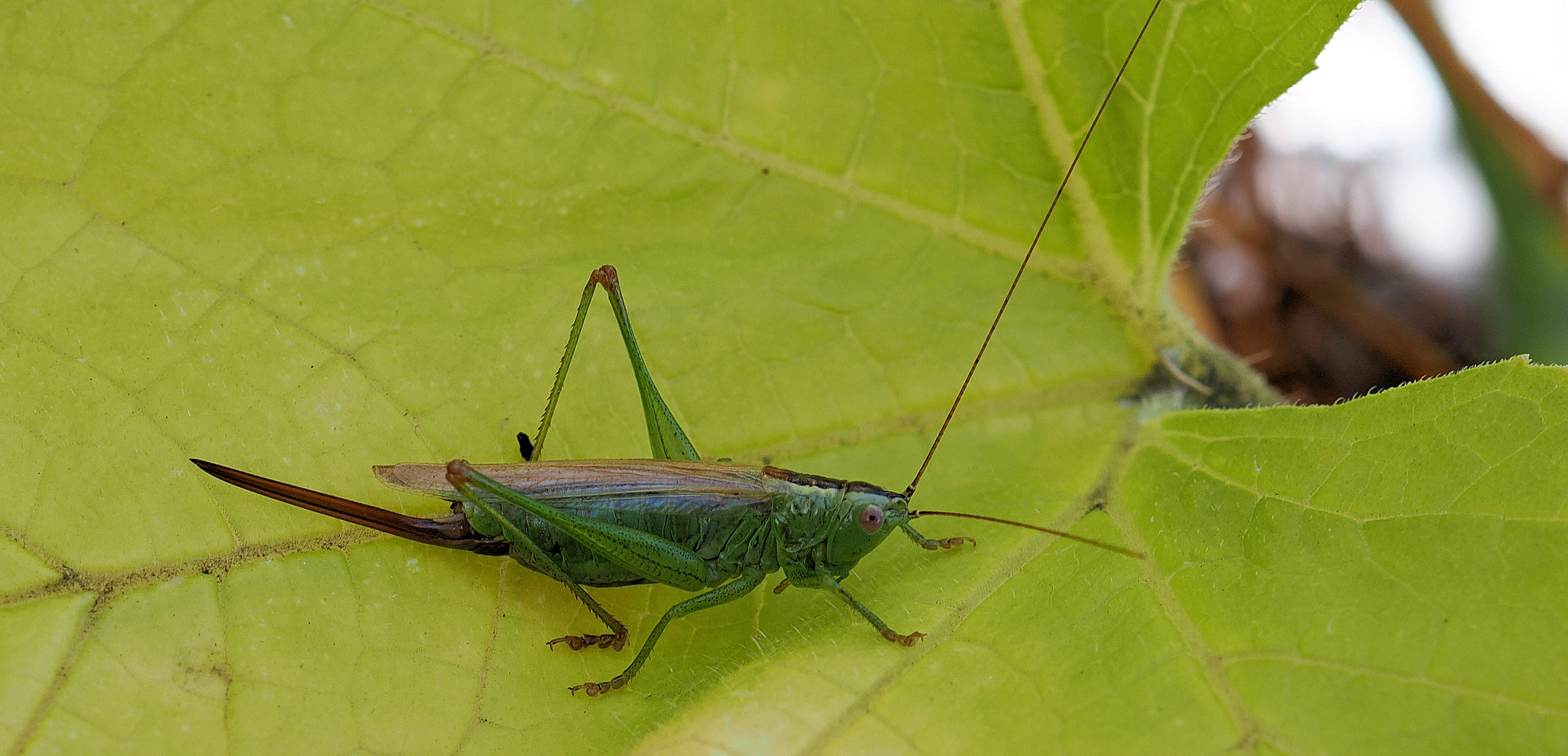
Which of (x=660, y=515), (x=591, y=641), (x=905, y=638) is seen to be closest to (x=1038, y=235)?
(x=905, y=638)

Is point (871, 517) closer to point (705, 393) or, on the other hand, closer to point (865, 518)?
point (865, 518)

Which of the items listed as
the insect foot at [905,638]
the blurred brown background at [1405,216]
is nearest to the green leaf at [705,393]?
the insect foot at [905,638]

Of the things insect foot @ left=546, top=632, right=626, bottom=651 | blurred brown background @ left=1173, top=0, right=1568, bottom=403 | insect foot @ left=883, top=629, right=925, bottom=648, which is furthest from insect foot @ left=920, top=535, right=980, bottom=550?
blurred brown background @ left=1173, top=0, right=1568, bottom=403

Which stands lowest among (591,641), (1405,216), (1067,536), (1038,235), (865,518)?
(591,641)

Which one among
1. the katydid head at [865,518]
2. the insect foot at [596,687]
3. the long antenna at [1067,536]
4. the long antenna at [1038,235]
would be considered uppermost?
the long antenna at [1038,235]

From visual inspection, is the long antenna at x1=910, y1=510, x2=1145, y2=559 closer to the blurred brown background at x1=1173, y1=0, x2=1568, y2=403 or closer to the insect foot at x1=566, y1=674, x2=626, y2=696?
the insect foot at x1=566, y1=674, x2=626, y2=696

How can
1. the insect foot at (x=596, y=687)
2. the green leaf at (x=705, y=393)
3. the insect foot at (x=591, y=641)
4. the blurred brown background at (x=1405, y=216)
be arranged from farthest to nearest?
the blurred brown background at (x=1405, y=216) < the insect foot at (x=591, y=641) < the insect foot at (x=596, y=687) < the green leaf at (x=705, y=393)

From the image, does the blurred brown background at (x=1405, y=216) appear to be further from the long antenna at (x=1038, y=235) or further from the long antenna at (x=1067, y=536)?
the long antenna at (x=1067, y=536)
